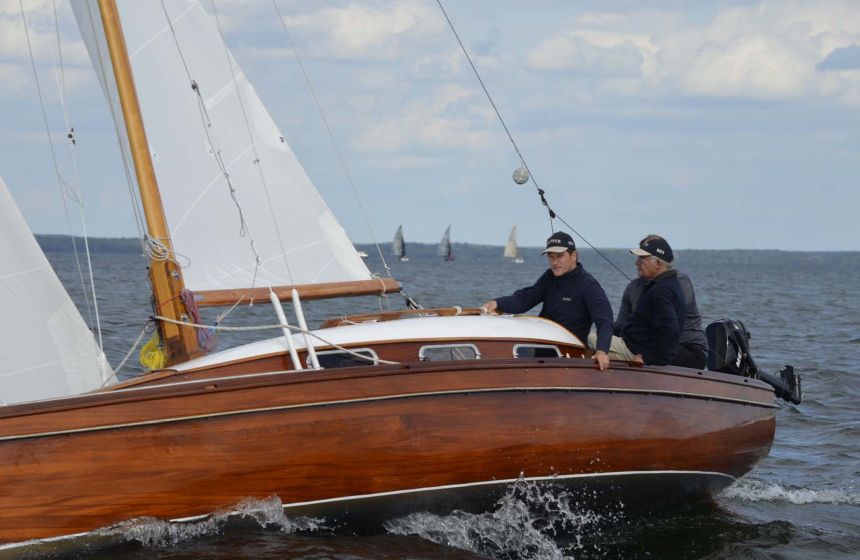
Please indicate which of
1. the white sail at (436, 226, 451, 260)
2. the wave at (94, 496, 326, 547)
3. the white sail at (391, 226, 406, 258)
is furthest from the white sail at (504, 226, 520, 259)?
the wave at (94, 496, 326, 547)

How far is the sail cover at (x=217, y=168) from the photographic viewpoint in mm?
9250

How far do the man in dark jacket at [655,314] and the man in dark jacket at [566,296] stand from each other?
0.84 ft

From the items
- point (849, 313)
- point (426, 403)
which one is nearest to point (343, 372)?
point (426, 403)

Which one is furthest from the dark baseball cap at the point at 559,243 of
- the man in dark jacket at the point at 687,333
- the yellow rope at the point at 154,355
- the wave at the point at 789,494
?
the yellow rope at the point at 154,355

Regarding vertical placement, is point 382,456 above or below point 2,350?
below

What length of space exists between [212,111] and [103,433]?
3895mm

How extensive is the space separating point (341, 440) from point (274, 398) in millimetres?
471

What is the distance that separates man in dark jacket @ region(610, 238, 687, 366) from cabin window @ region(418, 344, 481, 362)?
1065mm

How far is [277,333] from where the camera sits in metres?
20.8

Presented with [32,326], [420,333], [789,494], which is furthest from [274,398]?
[789,494]

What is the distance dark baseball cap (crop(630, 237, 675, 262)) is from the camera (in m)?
8.18

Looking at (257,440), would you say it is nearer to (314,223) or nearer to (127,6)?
(314,223)

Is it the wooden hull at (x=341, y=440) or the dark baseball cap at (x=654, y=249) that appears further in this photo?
the dark baseball cap at (x=654, y=249)

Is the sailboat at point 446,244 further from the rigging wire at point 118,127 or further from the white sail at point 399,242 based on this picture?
the rigging wire at point 118,127
